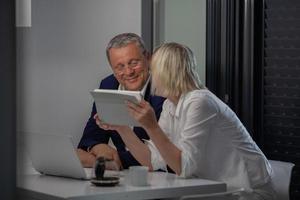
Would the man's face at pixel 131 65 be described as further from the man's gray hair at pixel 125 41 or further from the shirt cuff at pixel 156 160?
the shirt cuff at pixel 156 160

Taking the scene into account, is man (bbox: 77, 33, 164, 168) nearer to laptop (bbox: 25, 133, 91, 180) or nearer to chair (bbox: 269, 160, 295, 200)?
A: laptop (bbox: 25, 133, 91, 180)

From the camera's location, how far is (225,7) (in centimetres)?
366

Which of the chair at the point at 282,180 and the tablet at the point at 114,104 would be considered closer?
the tablet at the point at 114,104

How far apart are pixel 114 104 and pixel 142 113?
12cm

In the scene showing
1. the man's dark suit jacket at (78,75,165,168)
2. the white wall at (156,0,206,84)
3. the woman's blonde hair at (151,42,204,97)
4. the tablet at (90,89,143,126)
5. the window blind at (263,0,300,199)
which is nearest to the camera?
the tablet at (90,89,143,126)

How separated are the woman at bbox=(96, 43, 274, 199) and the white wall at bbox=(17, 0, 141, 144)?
0.76 m

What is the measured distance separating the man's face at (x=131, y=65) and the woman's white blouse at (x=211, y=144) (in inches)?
15.1

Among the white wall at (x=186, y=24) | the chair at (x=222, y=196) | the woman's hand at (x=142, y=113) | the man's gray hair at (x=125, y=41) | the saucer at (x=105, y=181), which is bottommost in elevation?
the chair at (x=222, y=196)

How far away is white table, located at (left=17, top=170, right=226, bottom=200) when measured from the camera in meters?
2.20

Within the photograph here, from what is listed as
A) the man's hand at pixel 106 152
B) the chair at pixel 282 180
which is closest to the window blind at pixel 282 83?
the chair at pixel 282 180

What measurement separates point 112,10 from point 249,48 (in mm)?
829

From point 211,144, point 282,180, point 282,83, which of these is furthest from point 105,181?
point 282,83

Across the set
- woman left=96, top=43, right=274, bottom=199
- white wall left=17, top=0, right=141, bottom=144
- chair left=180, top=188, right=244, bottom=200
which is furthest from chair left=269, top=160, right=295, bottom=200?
white wall left=17, top=0, right=141, bottom=144

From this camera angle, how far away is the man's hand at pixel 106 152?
2.92m
